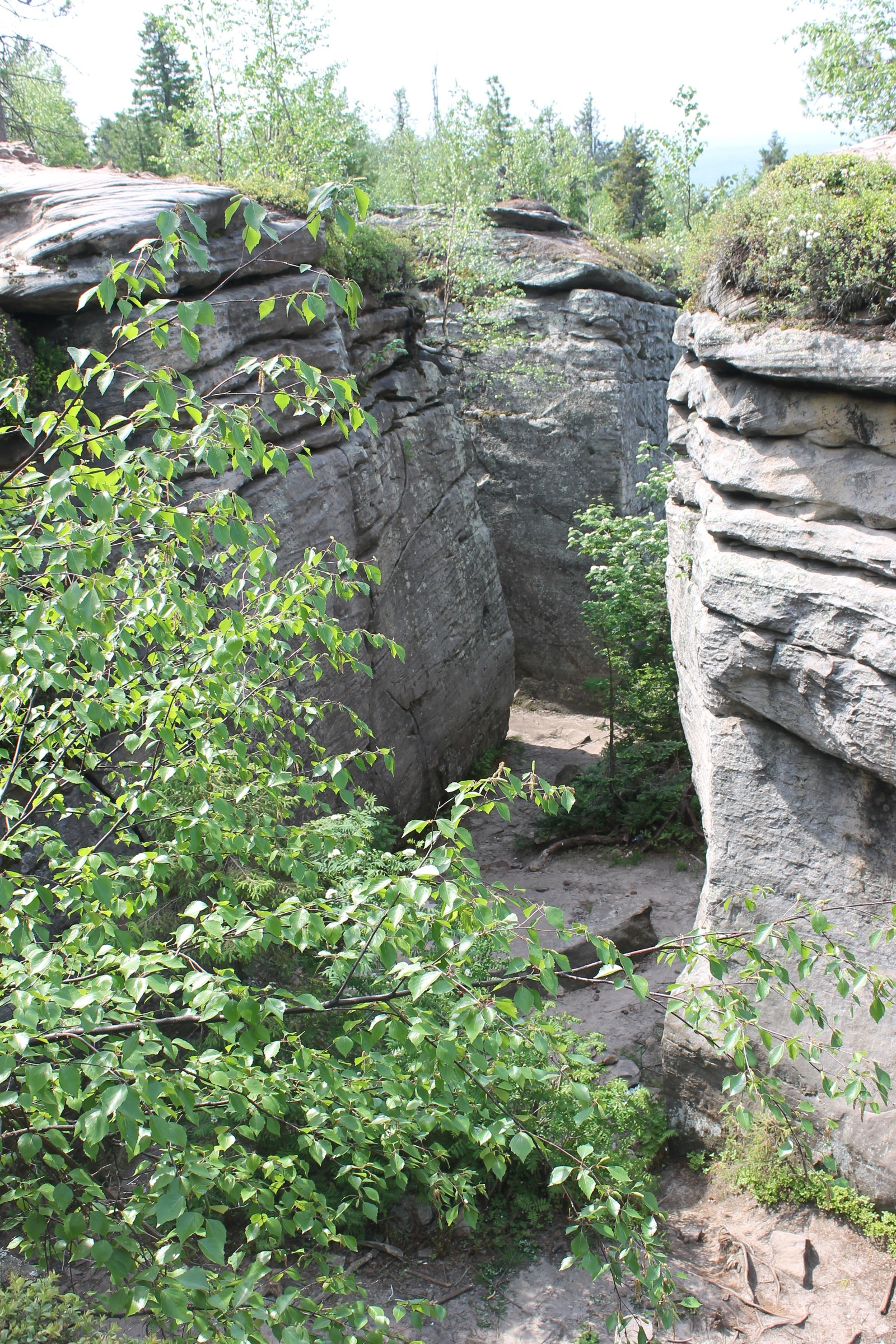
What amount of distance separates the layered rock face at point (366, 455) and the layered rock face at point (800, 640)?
3.08 m

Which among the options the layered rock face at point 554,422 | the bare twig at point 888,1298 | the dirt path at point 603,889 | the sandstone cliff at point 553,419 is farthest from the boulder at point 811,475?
the layered rock face at point 554,422

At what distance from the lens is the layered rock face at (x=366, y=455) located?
7.52 meters

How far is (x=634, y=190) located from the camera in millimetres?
35406

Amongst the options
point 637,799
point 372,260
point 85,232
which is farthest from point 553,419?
point 85,232

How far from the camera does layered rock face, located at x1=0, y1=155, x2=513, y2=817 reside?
7517mm

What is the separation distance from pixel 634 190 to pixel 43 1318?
39.9 metres

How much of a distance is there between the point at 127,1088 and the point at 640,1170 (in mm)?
4989

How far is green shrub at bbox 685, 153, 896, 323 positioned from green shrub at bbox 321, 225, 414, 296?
17.5 ft

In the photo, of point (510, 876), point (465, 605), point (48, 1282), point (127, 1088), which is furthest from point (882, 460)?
point (465, 605)

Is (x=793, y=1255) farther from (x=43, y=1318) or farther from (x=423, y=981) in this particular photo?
(x=423, y=981)

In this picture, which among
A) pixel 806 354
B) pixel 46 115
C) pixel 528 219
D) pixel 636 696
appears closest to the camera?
pixel 806 354

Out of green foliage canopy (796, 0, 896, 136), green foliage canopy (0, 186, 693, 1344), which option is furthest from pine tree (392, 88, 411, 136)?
green foliage canopy (0, 186, 693, 1344)

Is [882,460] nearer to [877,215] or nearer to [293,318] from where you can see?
[877,215]

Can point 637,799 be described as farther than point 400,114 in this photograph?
No
